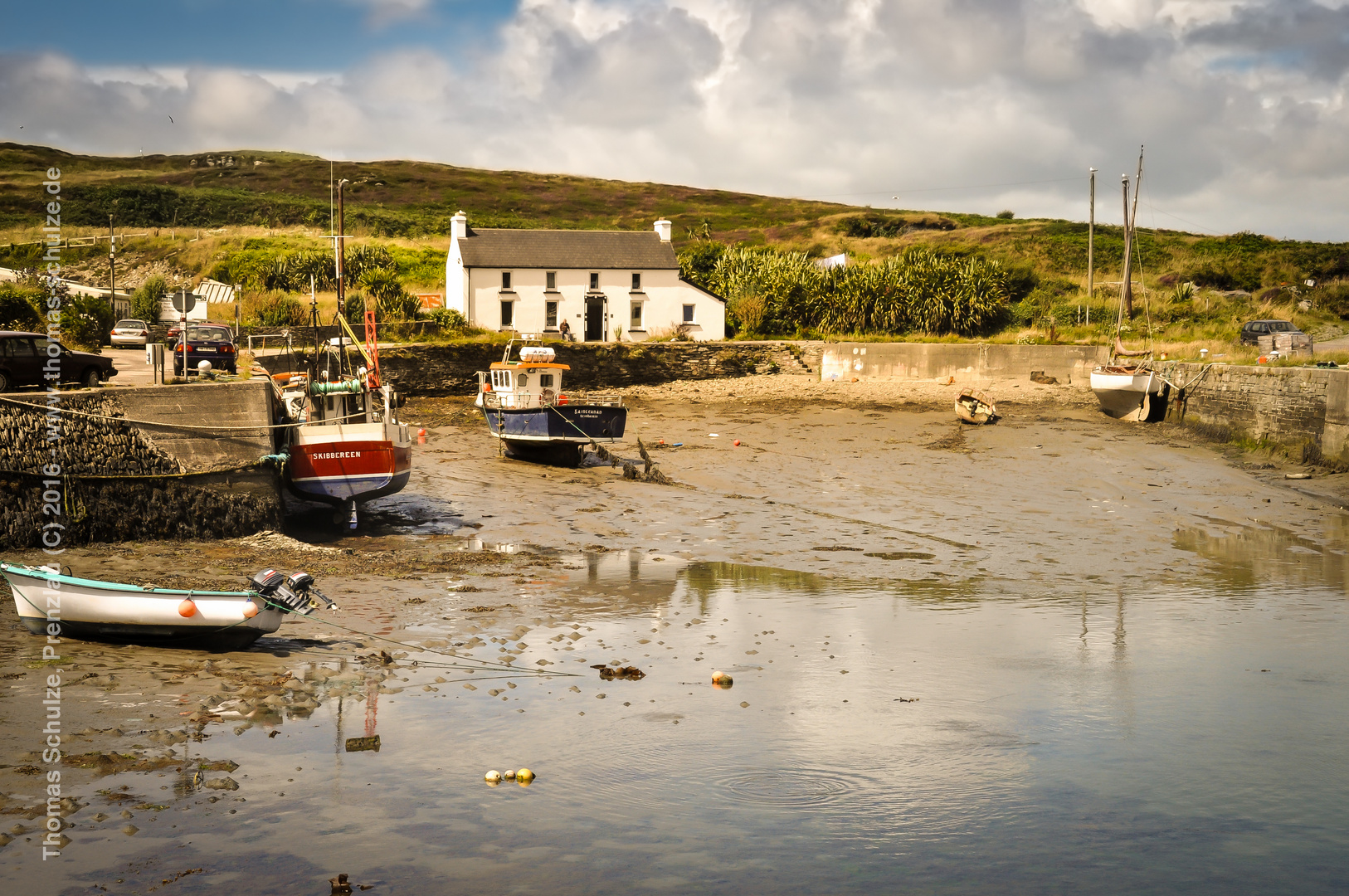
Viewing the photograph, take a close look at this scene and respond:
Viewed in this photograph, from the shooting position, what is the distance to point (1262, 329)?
37688 millimetres

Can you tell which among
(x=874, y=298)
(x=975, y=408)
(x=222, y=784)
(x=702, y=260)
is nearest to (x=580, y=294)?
(x=702, y=260)

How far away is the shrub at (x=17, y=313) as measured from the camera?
26984 millimetres

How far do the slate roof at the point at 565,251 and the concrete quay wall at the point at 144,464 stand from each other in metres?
27.7

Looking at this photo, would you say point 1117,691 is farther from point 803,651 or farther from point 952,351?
point 952,351

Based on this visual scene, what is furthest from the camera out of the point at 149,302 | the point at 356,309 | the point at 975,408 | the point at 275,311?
the point at 149,302

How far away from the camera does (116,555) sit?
13.7 meters

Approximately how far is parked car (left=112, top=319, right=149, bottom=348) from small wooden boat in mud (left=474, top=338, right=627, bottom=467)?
14.4m

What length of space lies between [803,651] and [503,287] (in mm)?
34830

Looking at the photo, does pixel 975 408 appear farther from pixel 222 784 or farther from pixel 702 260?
pixel 222 784

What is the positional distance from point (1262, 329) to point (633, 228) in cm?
4857

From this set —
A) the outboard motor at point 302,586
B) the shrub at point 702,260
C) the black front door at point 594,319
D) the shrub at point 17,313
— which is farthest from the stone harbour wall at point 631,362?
the outboard motor at point 302,586

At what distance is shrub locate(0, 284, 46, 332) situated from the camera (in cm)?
2698

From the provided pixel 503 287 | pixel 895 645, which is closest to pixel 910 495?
pixel 895 645

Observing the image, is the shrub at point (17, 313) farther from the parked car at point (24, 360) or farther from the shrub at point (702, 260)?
the shrub at point (702, 260)
